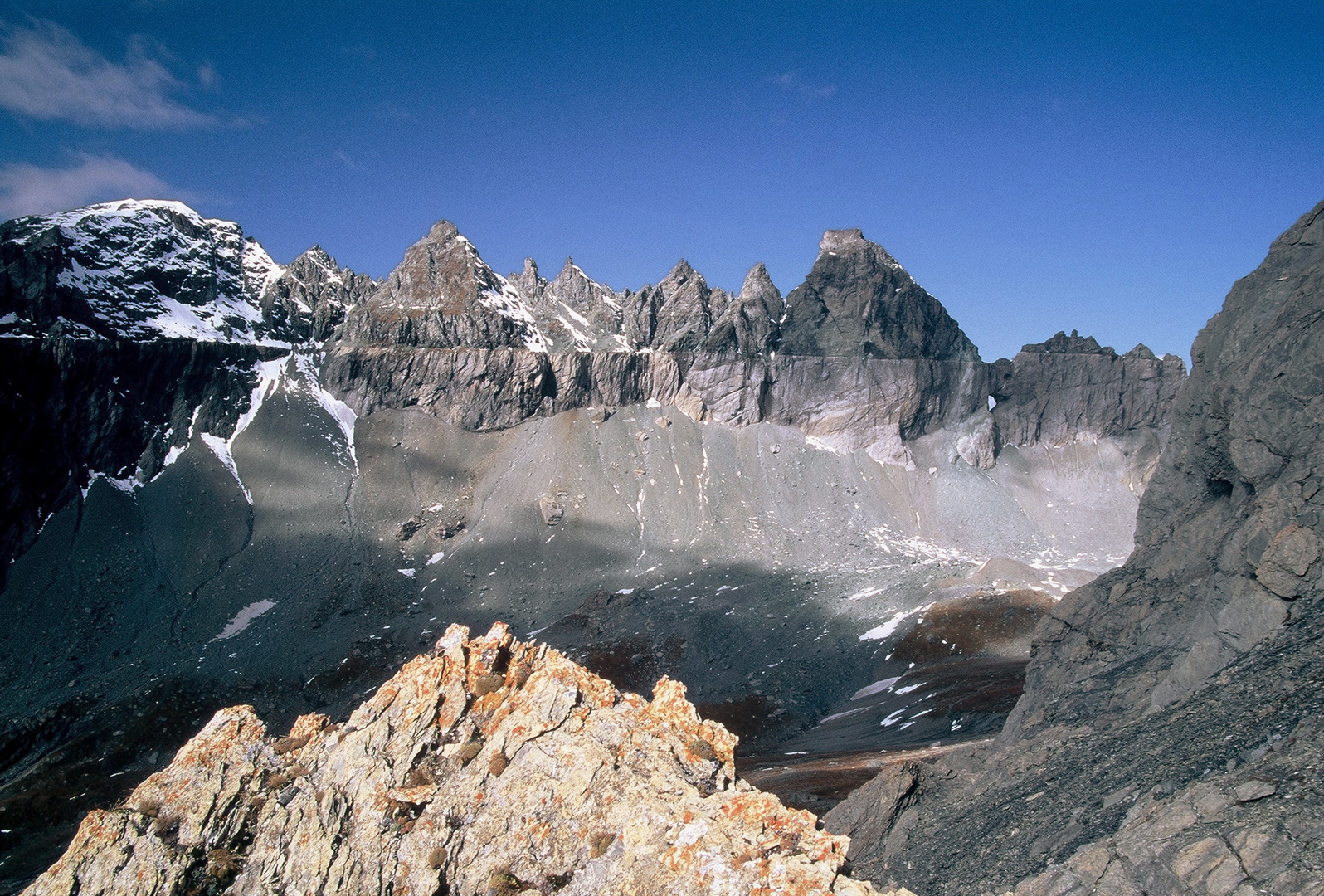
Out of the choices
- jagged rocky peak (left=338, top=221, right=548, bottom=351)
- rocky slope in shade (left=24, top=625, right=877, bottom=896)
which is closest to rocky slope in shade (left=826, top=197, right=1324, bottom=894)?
rocky slope in shade (left=24, top=625, right=877, bottom=896)

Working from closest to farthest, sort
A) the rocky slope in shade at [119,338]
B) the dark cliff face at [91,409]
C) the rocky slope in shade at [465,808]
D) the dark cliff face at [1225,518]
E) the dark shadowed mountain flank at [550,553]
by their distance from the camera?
the rocky slope in shade at [465,808] < the dark shadowed mountain flank at [550,553] < the dark cliff face at [1225,518] < the dark cliff face at [91,409] < the rocky slope in shade at [119,338]

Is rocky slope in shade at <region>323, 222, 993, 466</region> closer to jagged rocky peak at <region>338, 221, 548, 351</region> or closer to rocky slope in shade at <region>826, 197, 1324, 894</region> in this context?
jagged rocky peak at <region>338, 221, 548, 351</region>

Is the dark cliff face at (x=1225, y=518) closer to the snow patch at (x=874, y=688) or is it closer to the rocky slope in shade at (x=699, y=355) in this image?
the snow patch at (x=874, y=688)

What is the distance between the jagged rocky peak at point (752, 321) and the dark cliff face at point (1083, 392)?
42999mm

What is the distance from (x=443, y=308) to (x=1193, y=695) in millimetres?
131885

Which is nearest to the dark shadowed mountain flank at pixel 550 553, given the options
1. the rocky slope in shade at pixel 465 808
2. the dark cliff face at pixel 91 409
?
the rocky slope in shade at pixel 465 808

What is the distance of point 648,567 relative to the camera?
95.2 meters

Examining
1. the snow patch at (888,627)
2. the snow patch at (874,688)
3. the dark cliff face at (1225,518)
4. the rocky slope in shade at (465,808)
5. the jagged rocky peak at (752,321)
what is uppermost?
the jagged rocky peak at (752,321)

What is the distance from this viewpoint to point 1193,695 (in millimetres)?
16578

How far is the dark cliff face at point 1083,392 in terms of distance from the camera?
425ft

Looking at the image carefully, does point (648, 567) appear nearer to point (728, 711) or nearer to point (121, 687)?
point (728, 711)

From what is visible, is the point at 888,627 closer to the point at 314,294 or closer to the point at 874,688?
the point at 874,688

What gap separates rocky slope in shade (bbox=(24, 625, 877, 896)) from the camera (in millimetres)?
11930

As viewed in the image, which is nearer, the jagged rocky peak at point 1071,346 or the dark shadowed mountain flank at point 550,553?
the dark shadowed mountain flank at point 550,553
